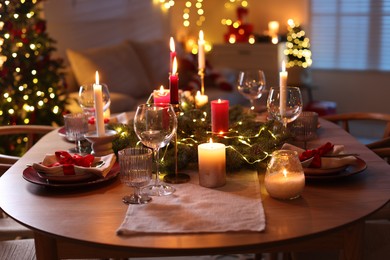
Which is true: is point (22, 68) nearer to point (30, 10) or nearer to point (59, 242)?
point (30, 10)

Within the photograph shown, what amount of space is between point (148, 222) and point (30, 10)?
2.61 meters

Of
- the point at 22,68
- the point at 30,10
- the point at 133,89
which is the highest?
the point at 30,10

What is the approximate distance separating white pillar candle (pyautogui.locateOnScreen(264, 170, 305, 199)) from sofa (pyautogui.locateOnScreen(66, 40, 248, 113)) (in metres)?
2.84

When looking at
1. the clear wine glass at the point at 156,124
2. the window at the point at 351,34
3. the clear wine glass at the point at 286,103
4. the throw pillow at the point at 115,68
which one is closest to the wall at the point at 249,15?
the window at the point at 351,34

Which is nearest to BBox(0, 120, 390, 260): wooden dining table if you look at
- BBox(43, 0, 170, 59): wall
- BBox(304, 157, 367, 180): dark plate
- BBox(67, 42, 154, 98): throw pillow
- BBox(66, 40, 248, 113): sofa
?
BBox(304, 157, 367, 180): dark plate

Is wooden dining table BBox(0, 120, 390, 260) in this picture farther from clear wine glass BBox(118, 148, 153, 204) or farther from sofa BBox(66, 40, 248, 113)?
sofa BBox(66, 40, 248, 113)

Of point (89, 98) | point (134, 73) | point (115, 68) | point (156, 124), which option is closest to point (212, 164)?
point (156, 124)

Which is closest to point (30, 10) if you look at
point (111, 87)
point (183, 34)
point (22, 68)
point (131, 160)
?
point (22, 68)

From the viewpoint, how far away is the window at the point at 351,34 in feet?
18.4

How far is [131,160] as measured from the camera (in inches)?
59.9

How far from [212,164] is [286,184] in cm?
22

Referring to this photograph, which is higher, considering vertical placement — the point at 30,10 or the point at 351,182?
the point at 30,10

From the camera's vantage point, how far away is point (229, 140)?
1.89 metres

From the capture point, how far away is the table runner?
1.35m
